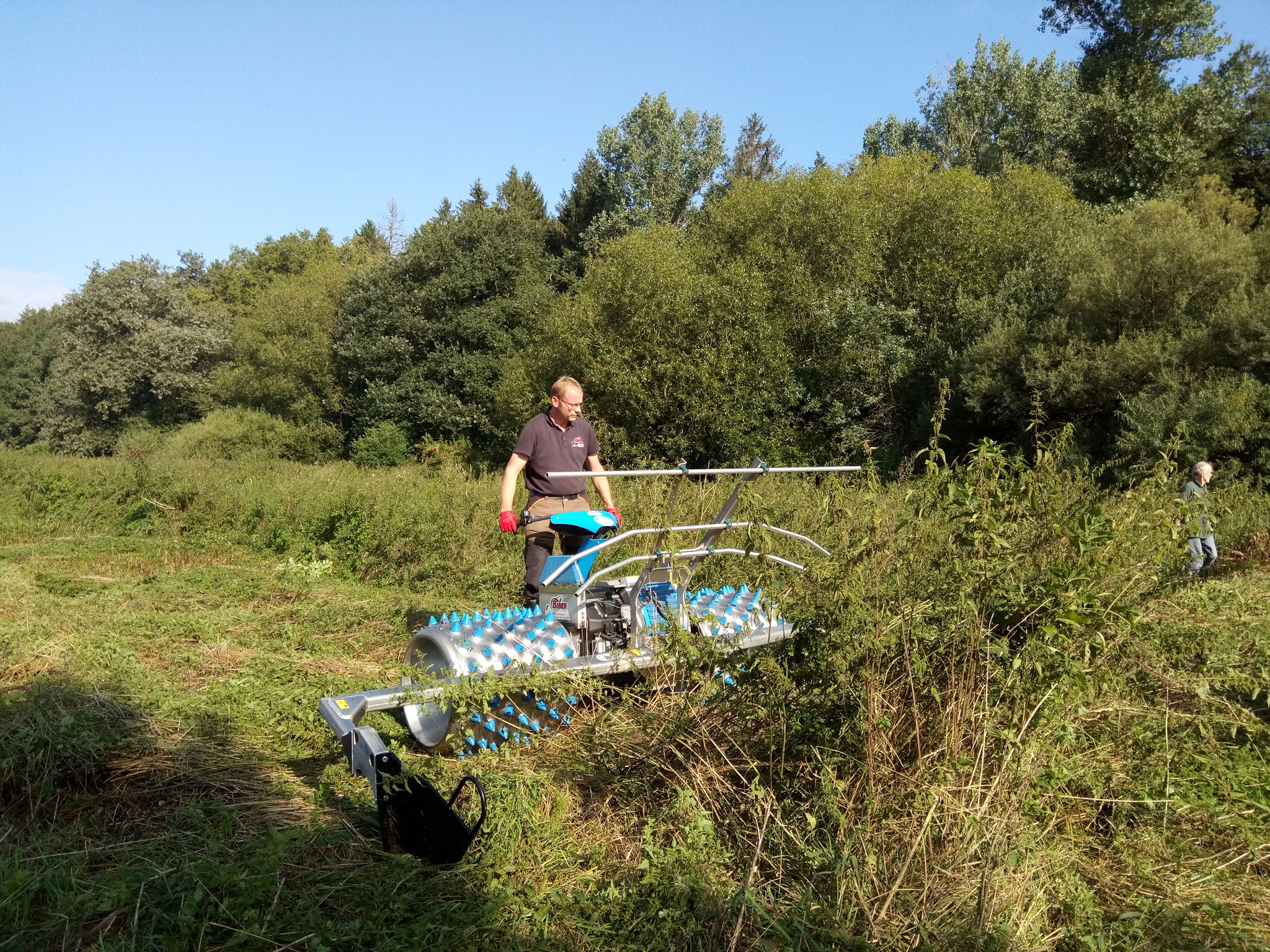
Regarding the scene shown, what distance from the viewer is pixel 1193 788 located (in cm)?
361

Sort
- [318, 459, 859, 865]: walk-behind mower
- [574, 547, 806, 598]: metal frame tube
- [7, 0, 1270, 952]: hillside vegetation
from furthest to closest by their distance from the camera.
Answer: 1. [574, 547, 806, 598]: metal frame tube
2. [318, 459, 859, 865]: walk-behind mower
3. [7, 0, 1270, 952]: hillside vegetation

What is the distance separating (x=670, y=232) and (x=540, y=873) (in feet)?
77.0

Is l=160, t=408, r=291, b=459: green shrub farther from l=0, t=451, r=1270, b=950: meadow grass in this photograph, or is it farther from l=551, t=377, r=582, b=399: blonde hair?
l=0, t=451, r=1270, b=950: meadow grass

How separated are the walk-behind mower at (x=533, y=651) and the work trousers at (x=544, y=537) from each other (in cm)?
46

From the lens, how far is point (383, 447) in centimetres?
3162

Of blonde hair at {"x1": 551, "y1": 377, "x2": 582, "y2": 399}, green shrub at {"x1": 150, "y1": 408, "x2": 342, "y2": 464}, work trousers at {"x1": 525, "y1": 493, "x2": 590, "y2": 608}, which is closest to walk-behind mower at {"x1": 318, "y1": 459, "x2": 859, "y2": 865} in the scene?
work trousers at {"x1": 525, "y1": 493, "x2": 590, "y2": 608}

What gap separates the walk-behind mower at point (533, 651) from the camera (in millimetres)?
3559

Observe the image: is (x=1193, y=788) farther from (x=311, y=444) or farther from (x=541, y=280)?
(x=311, y=444)

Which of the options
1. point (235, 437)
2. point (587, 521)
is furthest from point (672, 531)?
point (235, 437)

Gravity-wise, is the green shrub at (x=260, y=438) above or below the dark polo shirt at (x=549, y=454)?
above

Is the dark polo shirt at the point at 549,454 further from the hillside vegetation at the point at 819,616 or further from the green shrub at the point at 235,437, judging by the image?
the green shrub at the point at 235,437

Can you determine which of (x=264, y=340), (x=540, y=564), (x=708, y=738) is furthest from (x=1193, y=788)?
(x=264, y=340)

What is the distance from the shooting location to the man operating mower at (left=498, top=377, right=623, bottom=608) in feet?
20.5

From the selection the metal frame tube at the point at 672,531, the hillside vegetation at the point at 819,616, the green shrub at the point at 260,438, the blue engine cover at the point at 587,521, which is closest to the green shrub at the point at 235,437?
the green shrub at the point at 260,438
